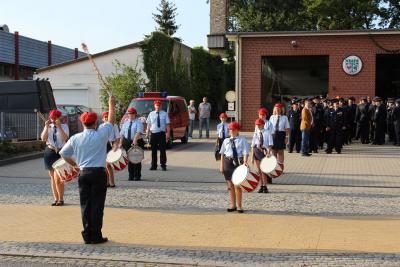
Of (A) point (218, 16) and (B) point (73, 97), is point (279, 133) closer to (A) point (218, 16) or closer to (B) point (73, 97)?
(B) point (73, 97)

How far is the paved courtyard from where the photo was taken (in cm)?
727

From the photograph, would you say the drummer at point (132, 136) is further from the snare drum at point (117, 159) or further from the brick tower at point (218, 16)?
the brick tower at point (218, 16)

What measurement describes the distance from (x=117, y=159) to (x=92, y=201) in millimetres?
4411

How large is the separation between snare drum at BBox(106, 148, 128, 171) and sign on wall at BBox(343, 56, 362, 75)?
17204mm

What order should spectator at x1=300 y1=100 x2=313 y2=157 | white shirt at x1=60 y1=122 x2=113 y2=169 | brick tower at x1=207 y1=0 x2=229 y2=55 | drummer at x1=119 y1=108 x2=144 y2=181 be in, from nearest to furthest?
white shirt at x1=60 y1=122 x2=113 y2=169 < drummer at x1=119 y1=108 x2=144 y2=181 < spectator at x1=300 y1=100 x2=313 y2=157 < brick tower at x1=207 y1=0 x2=229 y2=55

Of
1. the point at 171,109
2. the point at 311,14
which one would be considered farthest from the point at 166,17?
the point at 171,109

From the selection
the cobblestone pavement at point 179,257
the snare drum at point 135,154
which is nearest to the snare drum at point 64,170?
the cobblestone pavement at point 179,257

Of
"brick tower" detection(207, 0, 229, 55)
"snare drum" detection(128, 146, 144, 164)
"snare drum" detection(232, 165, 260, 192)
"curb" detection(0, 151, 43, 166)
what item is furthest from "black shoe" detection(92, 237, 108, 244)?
"brick tower" detection(207, 0, 229, 55)

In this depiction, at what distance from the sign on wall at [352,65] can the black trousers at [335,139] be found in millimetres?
7616

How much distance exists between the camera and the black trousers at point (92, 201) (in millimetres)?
7922

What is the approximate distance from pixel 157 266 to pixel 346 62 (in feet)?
72.6

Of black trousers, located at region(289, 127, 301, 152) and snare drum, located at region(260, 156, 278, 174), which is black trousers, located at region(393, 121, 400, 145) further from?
snare drum, located at region(260, 156, 278, 174)

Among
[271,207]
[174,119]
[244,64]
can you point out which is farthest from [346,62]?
[271,207]

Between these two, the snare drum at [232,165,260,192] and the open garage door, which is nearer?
the snare drum at [232,165,260,192]
